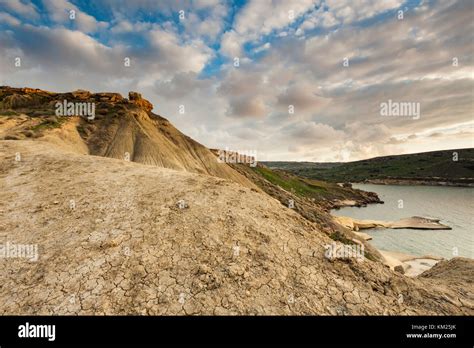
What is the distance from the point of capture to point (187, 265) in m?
7.33

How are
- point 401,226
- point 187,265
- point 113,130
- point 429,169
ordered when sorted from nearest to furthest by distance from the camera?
point 187,265
point 113,130
point 401,226
point 429,169

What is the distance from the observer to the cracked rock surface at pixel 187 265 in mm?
6172

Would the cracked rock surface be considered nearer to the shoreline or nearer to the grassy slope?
the shoreline

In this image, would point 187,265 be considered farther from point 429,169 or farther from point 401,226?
point 429,169

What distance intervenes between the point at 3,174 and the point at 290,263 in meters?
18.4

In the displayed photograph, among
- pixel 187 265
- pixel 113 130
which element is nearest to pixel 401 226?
pixel 187 265

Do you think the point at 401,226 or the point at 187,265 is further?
the point at 401,226

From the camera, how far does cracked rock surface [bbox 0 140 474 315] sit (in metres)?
6.17

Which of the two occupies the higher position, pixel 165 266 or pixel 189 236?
pixel 189 236

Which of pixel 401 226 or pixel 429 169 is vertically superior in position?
pixel 429 169

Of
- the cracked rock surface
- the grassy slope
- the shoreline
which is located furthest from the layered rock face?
the grassy slope

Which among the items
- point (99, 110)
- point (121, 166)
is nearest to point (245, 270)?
point (121, 166)

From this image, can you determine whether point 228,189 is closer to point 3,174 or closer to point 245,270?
point 245,270
